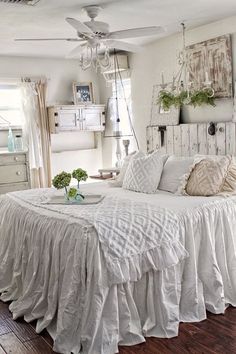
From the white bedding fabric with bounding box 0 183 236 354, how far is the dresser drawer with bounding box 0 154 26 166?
194 cm

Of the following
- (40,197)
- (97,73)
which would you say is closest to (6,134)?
(97,73)

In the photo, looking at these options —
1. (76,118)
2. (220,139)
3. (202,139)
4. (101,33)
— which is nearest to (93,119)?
(76,118)

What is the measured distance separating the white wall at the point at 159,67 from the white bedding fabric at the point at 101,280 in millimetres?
1521

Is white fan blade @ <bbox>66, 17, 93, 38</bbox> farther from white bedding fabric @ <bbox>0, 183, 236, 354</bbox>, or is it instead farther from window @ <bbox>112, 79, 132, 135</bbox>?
window @ <bbox>112, 79, 132, 135</bbox>

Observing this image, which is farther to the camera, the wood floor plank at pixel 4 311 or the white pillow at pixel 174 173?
the white pillow at pixel 174 173

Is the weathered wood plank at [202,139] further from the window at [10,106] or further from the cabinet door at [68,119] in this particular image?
the window at [10,106]

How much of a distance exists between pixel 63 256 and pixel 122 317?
539mm

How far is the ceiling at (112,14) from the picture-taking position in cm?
334

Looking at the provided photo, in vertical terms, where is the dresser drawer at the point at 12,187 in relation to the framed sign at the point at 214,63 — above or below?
below

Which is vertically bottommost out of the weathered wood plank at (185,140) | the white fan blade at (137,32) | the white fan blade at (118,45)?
the weathered wood plank at (185,140)

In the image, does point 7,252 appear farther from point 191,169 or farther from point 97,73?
point 97,73

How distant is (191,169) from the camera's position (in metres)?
3.61

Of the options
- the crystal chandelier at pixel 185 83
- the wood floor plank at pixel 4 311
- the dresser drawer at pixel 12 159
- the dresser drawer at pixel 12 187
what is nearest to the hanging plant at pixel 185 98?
the crystal chandelier at pixel 185 83

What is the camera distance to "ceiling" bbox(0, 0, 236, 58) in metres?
3.34
